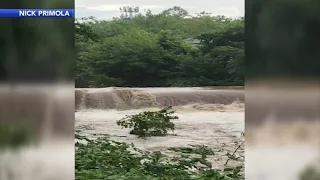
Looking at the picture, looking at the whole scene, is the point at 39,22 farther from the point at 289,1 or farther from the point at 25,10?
the point at 289,1

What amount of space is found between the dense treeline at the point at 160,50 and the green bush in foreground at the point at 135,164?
652 millimetres

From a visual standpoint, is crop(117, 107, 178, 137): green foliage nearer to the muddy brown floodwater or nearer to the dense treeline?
the muddy brown floodwater

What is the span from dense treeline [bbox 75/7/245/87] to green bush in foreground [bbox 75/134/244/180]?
652 mm

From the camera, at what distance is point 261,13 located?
4.62 meters

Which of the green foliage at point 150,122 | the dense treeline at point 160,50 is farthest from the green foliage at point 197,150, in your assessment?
the dense treeline at point 160,50

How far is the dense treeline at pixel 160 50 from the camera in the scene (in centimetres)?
470

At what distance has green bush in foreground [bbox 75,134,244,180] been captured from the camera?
15.5 feet

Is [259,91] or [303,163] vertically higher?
[259,91]

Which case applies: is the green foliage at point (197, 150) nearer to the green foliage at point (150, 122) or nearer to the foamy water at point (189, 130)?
the foamy water at point (189, 130)

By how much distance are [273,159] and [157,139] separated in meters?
1.19

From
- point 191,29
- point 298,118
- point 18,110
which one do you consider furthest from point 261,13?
point 18,110

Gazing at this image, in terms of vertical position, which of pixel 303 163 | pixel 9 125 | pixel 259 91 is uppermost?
pixel 259 91

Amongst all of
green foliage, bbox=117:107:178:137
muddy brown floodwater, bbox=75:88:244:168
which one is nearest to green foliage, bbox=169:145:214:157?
muddy brown floodwater, bbox=75:88:244:168

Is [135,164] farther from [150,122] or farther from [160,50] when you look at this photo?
[160,50]
